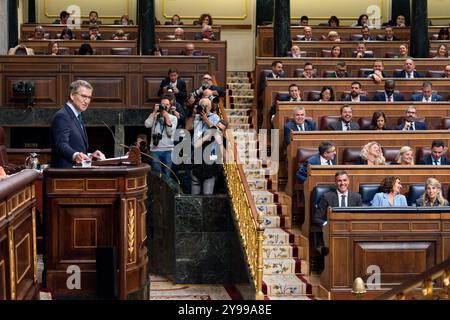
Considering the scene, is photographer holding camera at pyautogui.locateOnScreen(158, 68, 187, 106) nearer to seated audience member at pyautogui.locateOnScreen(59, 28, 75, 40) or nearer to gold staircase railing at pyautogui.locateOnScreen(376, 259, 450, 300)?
seated audience member at pyautogui.locateOnScreen(59, 28, 75, 40)

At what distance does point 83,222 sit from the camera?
18.7 feet

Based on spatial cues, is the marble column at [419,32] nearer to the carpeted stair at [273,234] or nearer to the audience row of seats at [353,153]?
the carpeted stair at [273,234]

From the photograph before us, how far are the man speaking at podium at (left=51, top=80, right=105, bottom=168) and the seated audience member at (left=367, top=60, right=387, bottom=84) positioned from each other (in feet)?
21.4

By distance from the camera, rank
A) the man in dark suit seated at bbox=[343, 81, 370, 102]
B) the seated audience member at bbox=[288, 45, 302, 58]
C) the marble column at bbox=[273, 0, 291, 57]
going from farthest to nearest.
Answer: the marble column at bbox=[273, 0, 291, 57] → the seated audience member at bbox=[288, 45, 302, 58] → the man in dark suit seated at bbox=[343, 81, 370, 102]

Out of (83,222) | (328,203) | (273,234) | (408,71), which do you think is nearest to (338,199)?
(328,203)

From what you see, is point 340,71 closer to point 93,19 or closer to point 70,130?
point 93,19

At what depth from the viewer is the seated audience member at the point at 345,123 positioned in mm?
9969

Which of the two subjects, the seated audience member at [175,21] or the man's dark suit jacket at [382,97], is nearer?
the man's dark suit jacket at [382,97]

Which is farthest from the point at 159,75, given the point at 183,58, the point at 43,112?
the point at 43,112

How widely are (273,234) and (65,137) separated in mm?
3478

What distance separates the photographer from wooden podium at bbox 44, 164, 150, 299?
5668 millimetres

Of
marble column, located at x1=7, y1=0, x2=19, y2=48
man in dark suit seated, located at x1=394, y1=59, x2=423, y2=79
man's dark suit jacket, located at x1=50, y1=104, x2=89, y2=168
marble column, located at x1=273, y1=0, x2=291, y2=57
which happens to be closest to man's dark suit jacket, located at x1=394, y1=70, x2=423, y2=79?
man in dark suit seated, located at x1=394, y1=59, x2=423, y2=79

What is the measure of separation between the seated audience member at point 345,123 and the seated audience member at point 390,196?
2092 mm

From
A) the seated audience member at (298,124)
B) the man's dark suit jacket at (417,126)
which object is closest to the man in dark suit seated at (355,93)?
the man's dark suit jacket at (417,126)
